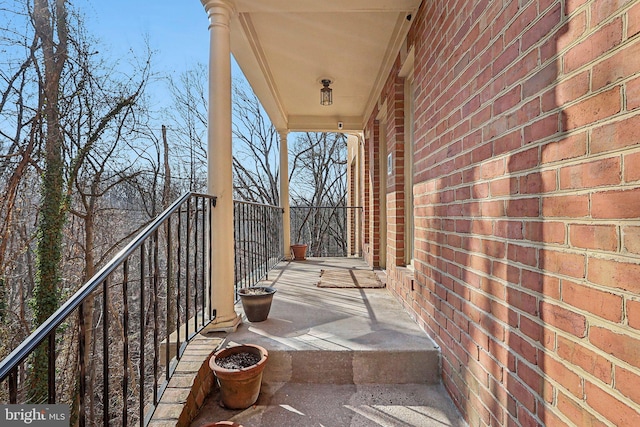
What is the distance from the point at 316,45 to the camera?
2.98 metres

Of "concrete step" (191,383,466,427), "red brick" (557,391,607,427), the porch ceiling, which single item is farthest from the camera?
the porch ceiling

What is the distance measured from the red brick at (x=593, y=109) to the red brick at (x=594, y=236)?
0.26 metres

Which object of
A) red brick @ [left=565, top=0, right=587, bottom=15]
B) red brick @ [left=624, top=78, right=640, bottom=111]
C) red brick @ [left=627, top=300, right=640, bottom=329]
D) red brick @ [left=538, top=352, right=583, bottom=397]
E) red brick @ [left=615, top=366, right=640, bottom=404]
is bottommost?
red brick @ [left=538, top=352, right=583, bottom=397]

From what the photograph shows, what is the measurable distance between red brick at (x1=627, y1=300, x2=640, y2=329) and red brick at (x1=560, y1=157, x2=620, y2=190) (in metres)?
0.26

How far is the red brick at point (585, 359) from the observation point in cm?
75

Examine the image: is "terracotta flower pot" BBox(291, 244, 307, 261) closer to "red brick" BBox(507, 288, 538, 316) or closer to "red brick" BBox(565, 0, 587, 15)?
"red brick" BBox(507, 288, 538, 316)

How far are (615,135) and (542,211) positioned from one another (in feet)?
0.98

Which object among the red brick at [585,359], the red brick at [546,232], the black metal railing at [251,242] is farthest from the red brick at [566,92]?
the black metal railing at [251,242]

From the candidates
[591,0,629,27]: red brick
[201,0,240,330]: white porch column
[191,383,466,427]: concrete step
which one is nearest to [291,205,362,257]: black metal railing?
[201,0,240,330]: white porch column

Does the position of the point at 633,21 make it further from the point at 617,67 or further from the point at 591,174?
the point at 591,174

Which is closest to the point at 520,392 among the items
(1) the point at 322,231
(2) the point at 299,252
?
(2) the point at 299,252

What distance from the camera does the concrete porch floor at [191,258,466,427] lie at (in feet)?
5.07

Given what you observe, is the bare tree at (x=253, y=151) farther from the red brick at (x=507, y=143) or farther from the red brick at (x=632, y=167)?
the red brick at (x=632, y=167)

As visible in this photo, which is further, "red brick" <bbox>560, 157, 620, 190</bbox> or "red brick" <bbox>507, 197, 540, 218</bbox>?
"red brick" <bbox>507, 197, 540, 218</bbox>
